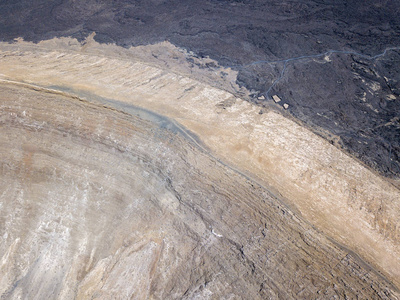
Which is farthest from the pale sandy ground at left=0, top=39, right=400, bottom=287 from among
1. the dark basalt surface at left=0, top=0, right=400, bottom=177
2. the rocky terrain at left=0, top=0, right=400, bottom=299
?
the dark basalt surface at left=0, top=0, right=400, bottom=177

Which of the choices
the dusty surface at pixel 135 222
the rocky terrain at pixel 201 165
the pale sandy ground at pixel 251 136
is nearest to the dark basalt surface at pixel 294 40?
the rocky terrain at pixel 201 165

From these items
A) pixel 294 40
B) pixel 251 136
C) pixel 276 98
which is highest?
pixel 294 40

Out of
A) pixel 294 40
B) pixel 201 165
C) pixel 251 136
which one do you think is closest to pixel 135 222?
pixel 201 165

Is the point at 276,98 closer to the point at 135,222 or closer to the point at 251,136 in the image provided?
the point at 251,136

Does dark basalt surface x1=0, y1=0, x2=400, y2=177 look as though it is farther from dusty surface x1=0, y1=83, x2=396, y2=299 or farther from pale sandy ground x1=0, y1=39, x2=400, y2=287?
dusty surface x1=0, y1=83, x2=396, y2=299

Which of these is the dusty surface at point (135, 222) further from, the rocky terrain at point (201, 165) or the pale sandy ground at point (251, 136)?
the pale sandy ground at point (251, 136)
